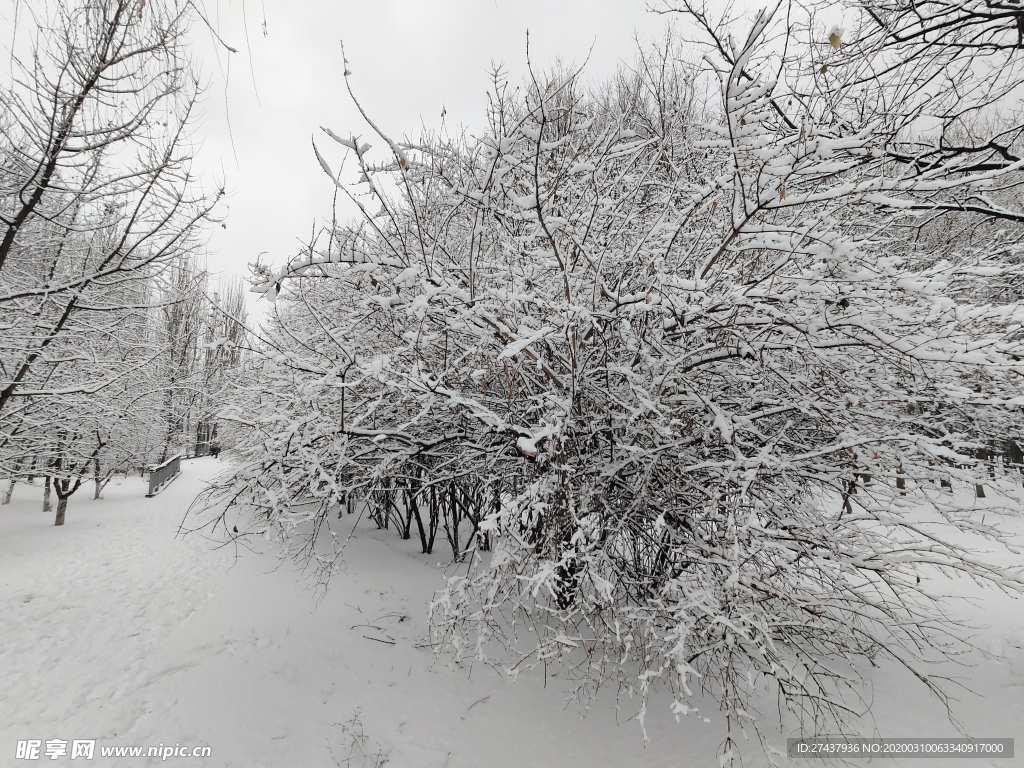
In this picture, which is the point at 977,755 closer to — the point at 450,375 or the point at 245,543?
the point at 450,375

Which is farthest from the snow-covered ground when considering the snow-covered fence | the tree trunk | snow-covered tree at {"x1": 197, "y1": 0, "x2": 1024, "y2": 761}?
the snow-covered fence

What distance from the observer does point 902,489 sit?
9.75ft

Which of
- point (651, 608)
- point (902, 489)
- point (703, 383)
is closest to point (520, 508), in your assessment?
point (651, 608)

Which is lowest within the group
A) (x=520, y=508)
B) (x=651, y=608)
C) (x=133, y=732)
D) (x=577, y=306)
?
(x=133, y=732)

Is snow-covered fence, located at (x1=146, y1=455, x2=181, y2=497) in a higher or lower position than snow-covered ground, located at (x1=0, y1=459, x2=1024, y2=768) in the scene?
higher

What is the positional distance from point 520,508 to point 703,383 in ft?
5.31

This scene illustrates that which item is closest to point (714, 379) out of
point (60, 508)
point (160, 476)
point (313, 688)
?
point (313, 688)

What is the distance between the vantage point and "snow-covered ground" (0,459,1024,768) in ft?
11.7

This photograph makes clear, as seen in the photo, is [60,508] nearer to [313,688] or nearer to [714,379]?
[313,688]

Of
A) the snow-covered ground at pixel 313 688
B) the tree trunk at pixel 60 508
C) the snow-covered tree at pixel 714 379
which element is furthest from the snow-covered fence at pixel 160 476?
the snow-covered tree at pixel 714 379

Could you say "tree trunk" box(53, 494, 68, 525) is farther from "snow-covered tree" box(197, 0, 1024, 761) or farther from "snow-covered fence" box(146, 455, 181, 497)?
"snow-covered tree" box(197, 0, 1024, 761)

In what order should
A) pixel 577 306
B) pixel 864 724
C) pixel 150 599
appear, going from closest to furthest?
1. pixel 577 306
2. pixel 864 724
3. pixel 150 599

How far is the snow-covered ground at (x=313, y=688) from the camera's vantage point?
356 cm

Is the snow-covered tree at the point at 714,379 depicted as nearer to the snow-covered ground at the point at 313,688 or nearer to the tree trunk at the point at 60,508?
the snow-covered ground at the point at 313,688
